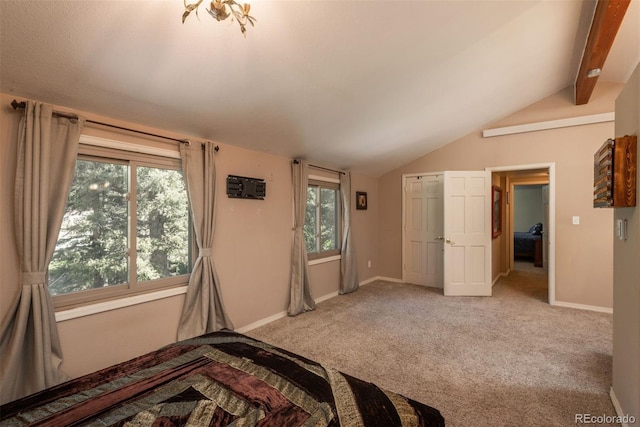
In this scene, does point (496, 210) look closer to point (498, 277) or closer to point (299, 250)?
point (498, 277)

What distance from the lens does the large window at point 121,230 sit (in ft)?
7.29

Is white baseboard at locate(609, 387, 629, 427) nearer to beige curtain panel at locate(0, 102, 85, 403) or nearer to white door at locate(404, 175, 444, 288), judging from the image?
white door at locate(404, 175, 444, 288)

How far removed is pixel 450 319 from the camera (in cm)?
365

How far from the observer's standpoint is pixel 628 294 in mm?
1797

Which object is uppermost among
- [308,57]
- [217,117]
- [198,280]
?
[308,57]

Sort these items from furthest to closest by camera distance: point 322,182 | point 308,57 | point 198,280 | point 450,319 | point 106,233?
point 322,182, point 450,319, point 198,280, point 106,233, point 308,57

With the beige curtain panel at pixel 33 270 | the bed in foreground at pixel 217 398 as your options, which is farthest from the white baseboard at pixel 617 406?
the beige curtain panel at pixel 33 270

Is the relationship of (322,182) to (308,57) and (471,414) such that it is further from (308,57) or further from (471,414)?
(471,414)

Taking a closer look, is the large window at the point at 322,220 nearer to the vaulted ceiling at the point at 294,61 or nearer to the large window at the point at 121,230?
the vaulted ceiling at the point at 294,61

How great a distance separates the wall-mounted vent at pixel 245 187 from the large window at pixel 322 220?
1.10 meters

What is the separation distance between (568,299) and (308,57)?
4.79 meters

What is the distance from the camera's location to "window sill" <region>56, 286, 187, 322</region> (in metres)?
2.12

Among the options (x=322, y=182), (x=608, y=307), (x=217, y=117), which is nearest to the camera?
(x=217, y=117)

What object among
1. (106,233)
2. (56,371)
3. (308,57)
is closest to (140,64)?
(308,57)
